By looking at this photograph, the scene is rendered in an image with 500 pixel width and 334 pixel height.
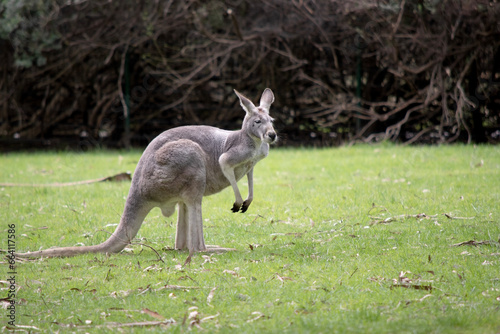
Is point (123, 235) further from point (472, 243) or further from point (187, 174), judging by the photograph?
point (472, 243)

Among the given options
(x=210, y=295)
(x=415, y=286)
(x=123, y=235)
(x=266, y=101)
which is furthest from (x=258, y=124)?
(x=415, y=286)

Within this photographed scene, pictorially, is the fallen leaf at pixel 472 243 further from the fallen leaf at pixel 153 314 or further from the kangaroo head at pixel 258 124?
the fallen leaf at pixel 153 314

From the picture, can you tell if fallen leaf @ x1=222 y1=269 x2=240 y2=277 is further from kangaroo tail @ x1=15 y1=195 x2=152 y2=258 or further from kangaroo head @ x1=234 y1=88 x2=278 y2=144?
kangaroo head @ x1=234 y1=88 x2=278 y2=144

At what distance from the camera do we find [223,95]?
11523 millimetres

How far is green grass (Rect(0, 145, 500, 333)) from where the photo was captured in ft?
10.6

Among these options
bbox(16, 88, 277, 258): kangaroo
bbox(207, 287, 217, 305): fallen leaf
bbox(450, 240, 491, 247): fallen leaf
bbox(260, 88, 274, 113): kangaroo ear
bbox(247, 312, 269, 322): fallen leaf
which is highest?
bbox(260, 88, 274, 113): kangaroo ear

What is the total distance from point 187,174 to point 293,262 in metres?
0.98

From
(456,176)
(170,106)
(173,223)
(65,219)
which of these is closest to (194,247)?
(173,223)

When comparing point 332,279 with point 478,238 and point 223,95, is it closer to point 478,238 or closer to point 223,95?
point 478,238

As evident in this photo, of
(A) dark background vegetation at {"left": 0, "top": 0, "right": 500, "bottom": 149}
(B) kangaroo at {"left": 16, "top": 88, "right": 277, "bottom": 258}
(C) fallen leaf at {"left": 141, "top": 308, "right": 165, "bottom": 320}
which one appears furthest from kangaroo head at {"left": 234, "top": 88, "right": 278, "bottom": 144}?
(A) dark background vegetation at {"left": 0, "top": 0, "right": 500, "bottom": 149}

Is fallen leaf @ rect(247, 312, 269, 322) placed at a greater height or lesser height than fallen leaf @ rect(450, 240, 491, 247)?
lesser

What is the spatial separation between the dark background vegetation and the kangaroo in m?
5.74

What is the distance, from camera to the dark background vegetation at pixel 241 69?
10133 mm

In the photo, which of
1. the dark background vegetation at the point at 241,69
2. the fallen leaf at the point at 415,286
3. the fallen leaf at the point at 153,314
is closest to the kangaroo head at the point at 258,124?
the fallen leaf at the point at 415,286
